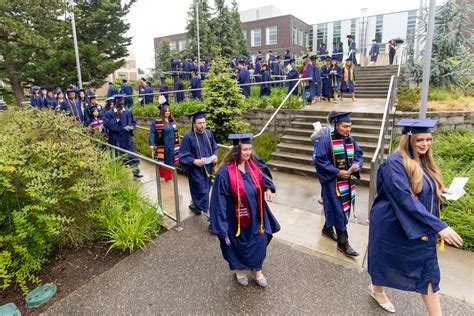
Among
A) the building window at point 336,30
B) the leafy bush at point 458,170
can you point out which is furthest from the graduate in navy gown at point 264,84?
the building window at point 336,30

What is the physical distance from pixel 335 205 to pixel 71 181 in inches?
133

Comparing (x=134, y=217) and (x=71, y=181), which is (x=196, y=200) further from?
(x=71, y=181)

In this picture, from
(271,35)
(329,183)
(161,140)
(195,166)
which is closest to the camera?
(329,183)

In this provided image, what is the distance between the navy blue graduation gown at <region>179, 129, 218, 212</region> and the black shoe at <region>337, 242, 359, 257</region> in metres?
2.15

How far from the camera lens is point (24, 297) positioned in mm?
3188

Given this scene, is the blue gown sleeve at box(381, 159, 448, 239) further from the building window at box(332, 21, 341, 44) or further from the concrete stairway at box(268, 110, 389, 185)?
the building window at box(332, 21, 341, 44)

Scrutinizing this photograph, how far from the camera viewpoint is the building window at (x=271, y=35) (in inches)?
1494

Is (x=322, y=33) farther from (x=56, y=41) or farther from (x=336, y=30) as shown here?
(x=56, y=41)

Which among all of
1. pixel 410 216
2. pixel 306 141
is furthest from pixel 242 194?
pixel 306 141

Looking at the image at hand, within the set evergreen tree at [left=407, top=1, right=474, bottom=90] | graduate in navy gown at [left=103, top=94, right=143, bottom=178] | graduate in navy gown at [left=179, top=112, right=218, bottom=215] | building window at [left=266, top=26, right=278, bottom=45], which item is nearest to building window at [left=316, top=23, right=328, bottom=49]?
building window at [left=266, top=26, right=278, bottom=45]

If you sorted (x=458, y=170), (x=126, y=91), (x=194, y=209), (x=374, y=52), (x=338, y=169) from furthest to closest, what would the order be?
1. (x=374, y=52)
2. (x=126, y=91)
3. (x=458, y=170)
4. (x=194, y=209)
5. (x=338, y=169)

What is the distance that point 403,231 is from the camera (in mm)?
2539

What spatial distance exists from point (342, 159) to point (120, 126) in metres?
5.21

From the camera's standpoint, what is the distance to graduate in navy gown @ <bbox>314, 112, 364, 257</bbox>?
3795 millimetres
